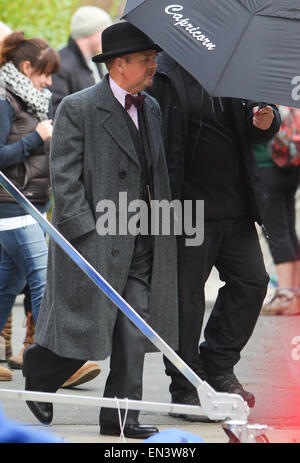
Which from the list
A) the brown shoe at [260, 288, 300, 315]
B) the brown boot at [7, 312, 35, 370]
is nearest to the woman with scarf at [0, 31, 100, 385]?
the brown boot at [7, 312, 35, 370]

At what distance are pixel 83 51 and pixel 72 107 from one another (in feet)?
10.3

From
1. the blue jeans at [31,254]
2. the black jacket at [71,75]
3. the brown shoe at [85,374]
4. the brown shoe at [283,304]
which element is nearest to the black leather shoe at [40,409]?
the brown shoe at [85,374]

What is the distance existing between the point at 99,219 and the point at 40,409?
923 mm

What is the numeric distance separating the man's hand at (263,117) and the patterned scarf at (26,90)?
62.0 inches

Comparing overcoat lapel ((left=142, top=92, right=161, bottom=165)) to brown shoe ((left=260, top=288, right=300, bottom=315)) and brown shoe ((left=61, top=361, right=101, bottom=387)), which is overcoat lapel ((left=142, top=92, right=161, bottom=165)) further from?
brown shoe ((left=260, top=288, right=300, bottom=315))

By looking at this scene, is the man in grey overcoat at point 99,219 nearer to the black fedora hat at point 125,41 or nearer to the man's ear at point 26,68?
the black fedora hat at point 125,41

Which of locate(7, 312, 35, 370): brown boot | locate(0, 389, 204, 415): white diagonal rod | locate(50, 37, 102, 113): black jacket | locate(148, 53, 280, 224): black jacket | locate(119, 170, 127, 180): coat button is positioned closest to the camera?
locate(0, 389, 204, 415): white diagonal rod

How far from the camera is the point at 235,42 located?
14.8 ft

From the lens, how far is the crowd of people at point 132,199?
191 inches

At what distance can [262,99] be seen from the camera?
4.35 metres

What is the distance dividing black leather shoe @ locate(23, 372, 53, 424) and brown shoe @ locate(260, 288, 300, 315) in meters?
4.11

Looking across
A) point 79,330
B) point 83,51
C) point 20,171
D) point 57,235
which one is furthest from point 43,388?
point 83,51

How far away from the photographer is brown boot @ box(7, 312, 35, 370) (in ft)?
21.7

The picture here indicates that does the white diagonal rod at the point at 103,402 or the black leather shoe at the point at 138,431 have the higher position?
the white diagonal rod at the point at 103,402
